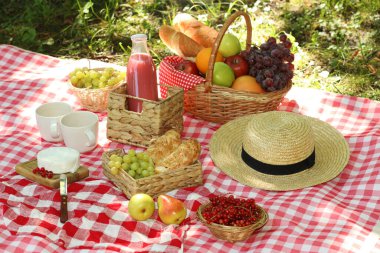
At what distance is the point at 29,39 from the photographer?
14.0 feet

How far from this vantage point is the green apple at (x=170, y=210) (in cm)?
225

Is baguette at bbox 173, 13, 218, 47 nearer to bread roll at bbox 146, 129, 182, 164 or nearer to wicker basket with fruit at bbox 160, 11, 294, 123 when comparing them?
wicker basket with fruit at bbox 160, 11, 294, 123

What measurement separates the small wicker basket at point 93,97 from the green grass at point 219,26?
39.4 inches

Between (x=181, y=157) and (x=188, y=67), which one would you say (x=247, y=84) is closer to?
(x=188, y=67)

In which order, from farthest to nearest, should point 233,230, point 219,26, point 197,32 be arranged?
point 219,26 < point 197,32 < point 233,230

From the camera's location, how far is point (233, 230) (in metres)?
2.12

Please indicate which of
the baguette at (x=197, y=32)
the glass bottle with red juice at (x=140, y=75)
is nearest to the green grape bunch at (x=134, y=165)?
the glass bottle with red juice at (x=140, y=75)

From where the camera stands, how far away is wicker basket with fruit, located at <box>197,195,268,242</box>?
2137 mm

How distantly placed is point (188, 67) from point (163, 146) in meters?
0.65

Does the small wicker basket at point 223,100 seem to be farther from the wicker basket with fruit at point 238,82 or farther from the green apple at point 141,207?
the green apple at point 141,207

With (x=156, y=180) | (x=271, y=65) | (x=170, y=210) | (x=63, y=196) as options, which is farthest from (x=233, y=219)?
(x=271, y=65)

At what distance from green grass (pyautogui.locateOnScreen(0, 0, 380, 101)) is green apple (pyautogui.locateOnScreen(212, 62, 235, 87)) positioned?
98 centimetres

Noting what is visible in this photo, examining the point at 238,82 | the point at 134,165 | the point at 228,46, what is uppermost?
the point at 228,46

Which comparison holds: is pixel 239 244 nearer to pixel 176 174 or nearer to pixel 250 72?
pixel 176 174
